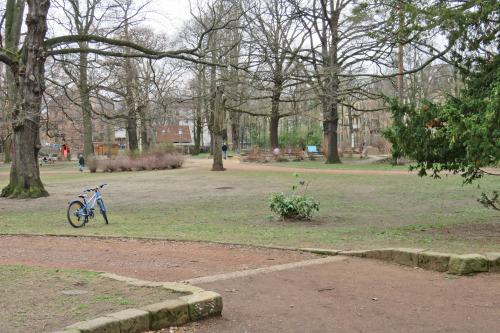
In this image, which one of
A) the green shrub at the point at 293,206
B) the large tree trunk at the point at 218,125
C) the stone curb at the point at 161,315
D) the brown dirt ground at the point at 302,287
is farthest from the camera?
the large tree trunk at the point at 218,125

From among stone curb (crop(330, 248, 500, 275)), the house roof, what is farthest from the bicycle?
the house roof

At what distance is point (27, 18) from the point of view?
55.5ft

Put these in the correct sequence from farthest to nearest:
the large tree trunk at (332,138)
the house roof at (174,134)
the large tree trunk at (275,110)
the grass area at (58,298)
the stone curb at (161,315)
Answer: the house roof at (174,134)
the large tree trunk at (332,138)
the large tree trunk at (275,110)
the grass area at (58,298)
the stone curb at (161,315)

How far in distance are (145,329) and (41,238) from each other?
6706 millimetres

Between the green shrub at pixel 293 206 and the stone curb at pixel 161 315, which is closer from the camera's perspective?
the stone curb at pixel 161 315

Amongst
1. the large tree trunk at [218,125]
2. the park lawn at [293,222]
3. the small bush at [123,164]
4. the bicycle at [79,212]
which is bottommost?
the park lawn at [293,222]

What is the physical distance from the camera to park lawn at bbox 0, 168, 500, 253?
9.44 meters

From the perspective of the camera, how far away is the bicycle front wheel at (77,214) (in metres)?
11.5

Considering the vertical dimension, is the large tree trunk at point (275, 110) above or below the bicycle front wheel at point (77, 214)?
above

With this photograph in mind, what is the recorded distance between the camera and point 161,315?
4.28 metres

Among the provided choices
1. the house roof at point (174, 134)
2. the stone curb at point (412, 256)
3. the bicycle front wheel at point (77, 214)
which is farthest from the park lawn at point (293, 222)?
the house roof at point (174, 134)

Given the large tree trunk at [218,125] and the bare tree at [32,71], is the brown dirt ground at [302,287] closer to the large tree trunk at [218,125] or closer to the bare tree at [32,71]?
the bare tree at [32,71]

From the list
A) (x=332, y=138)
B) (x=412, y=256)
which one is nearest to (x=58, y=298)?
(x=412, y=256)

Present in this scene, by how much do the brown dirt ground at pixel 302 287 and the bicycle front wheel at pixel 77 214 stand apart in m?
2.47
